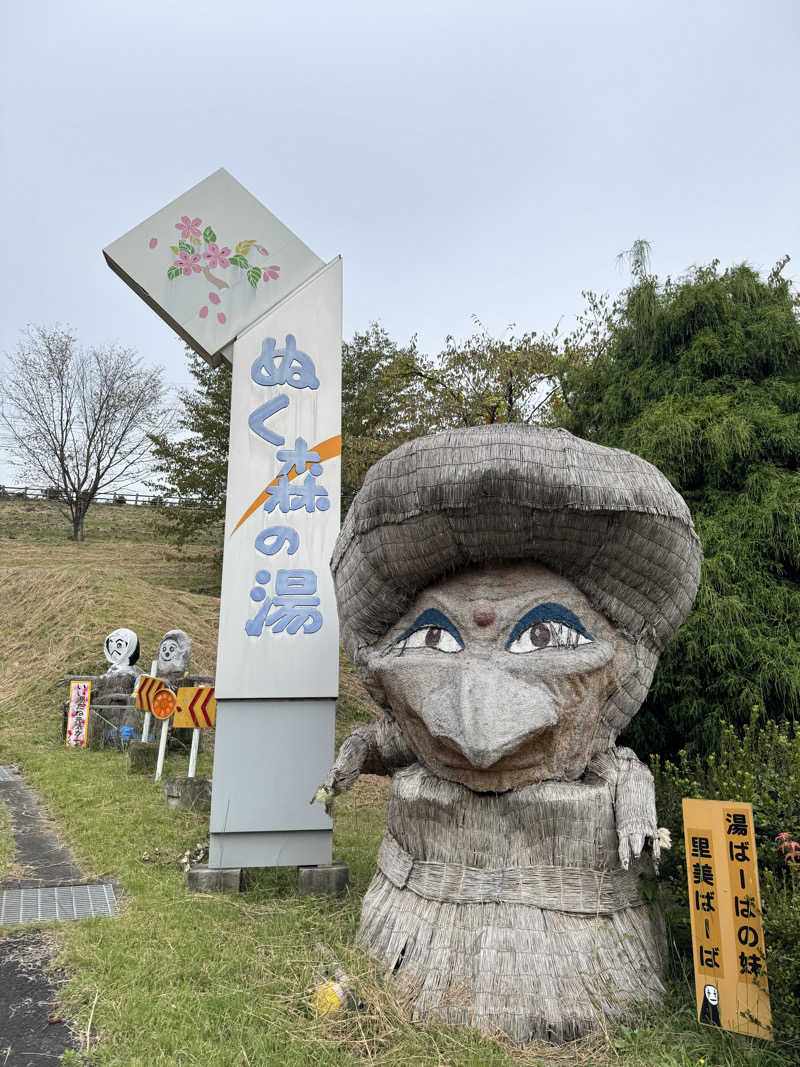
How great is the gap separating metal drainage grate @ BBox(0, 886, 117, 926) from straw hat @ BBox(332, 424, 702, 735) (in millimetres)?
2430

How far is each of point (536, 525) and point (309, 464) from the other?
2.26 meters

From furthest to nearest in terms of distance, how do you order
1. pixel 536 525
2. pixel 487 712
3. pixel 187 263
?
pixel 187 263 < pixel 536 525 < pixel 487 712

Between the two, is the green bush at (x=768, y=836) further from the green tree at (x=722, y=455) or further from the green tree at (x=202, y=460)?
the green tree at (x=202, y=460)

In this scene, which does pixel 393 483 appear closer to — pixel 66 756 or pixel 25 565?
pixel 66 756

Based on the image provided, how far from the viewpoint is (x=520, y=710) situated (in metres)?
2.99

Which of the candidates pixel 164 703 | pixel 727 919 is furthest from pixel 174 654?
pixel 727 919

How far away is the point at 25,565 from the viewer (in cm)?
1703

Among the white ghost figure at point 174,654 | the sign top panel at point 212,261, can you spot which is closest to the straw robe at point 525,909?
the sign top panel at point 212,261

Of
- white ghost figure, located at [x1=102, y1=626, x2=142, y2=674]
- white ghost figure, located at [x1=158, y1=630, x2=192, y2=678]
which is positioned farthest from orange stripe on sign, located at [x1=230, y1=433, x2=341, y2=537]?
white ghost figure, located at [x1=102, y1=626, x2=142, y2=674]

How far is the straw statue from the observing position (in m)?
2.94

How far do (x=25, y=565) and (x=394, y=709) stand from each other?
15716mm

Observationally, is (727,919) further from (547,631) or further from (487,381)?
(487,381)

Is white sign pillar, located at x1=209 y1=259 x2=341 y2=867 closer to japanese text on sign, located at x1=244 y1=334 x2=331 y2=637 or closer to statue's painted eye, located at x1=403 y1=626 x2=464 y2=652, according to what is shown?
japanese text on sign, located at x1=244 y1=334 x2=331 y2=637

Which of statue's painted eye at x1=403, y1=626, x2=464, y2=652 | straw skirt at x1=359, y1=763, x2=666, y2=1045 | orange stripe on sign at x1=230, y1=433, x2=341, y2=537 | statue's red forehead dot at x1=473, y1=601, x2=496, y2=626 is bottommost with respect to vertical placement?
straw skirt at x1=359, y1=763, x2=666, y2=1045
